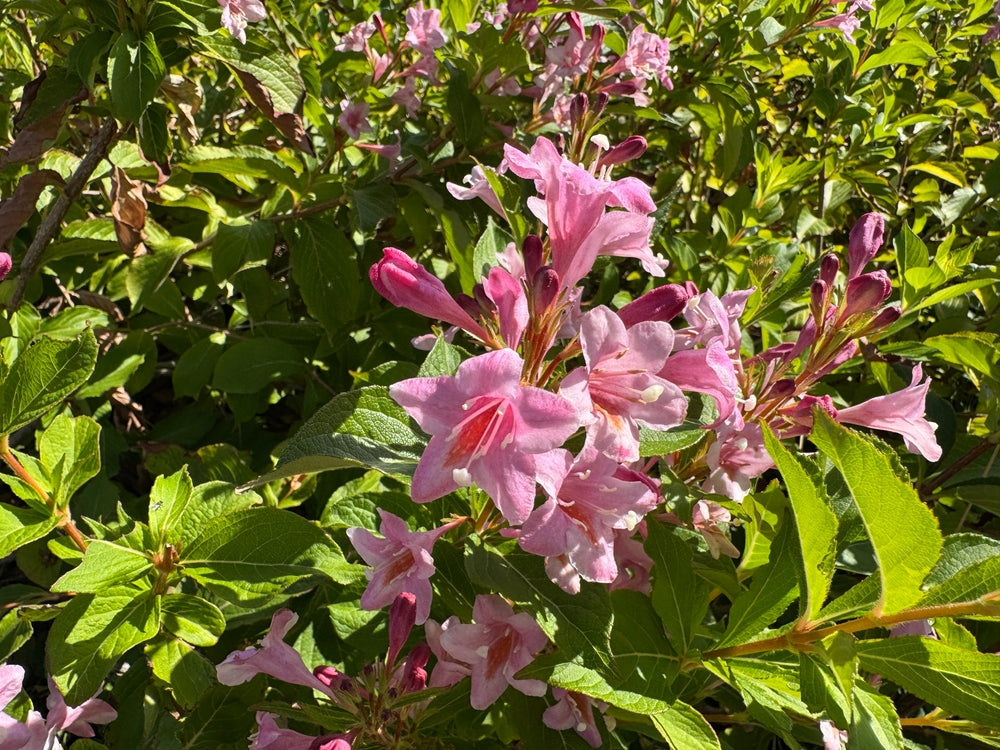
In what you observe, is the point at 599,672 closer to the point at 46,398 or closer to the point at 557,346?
the point at 557,346

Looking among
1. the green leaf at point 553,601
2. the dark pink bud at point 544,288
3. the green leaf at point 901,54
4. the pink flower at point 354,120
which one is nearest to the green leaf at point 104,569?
the green leaf at point 553,601

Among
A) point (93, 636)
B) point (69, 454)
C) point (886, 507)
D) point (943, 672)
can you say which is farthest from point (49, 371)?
point (943, 672)

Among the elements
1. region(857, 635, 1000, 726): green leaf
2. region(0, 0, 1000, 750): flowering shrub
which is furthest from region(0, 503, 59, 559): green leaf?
region(857, 635, 1000, 726): green leaf

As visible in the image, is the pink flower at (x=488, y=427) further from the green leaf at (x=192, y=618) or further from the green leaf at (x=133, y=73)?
the green leaf at (x=133, y=73)

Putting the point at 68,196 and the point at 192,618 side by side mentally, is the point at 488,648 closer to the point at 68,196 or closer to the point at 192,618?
the point at 192,618

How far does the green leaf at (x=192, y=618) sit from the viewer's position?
1.36 m

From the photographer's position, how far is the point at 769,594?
1.16 metres

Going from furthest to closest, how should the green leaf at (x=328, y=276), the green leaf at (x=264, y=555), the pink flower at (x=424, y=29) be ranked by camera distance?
the pink flower at (x=424, y=29) < the green leaf at (x=328, y=276) < the green leaf at (x=264, y=555)

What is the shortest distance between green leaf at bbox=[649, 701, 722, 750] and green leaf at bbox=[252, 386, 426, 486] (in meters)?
0.53

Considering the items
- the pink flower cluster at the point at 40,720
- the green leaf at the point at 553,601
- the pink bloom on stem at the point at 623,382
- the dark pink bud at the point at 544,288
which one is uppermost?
the dark pink bud at the point at 544,288

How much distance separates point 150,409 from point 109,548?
237 centimetres

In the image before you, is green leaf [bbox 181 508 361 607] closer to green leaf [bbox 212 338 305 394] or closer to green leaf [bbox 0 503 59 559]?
green leaf [bbox 0 503 59 559]

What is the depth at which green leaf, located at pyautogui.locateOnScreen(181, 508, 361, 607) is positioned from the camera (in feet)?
4.36

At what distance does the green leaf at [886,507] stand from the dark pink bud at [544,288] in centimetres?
39
